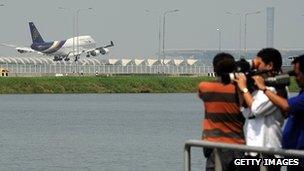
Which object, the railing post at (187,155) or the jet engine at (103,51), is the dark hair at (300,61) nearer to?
the railing post at (187,155)

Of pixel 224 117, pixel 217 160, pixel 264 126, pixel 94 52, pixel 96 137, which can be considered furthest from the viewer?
Result: pixel 94 52

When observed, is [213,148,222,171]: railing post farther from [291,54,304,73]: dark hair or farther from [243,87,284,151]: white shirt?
[291,54,304,73]: dark hair

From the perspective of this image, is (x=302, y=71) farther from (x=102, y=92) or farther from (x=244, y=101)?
(x=102, y=92)

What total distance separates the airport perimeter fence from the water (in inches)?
2751

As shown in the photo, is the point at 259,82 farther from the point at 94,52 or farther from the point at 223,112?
the point at 94,52

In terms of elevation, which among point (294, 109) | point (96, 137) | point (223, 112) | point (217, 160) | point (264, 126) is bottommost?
point (96, 137)

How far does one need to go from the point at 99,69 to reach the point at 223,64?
447 feet

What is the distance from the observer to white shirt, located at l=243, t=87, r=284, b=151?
40.4 feet

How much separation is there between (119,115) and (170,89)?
45847mm

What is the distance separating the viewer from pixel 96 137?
4416 cm

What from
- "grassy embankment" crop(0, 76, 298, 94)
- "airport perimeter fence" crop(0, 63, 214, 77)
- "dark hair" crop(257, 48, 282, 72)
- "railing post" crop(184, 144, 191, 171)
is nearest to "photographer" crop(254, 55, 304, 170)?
"dark hair" crop(257, 48, 282, 72)

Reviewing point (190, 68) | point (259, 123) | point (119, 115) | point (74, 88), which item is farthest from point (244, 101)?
point (190, 68)

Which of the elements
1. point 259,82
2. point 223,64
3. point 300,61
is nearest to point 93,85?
point 223,64

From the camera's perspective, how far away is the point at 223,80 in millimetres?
13016
